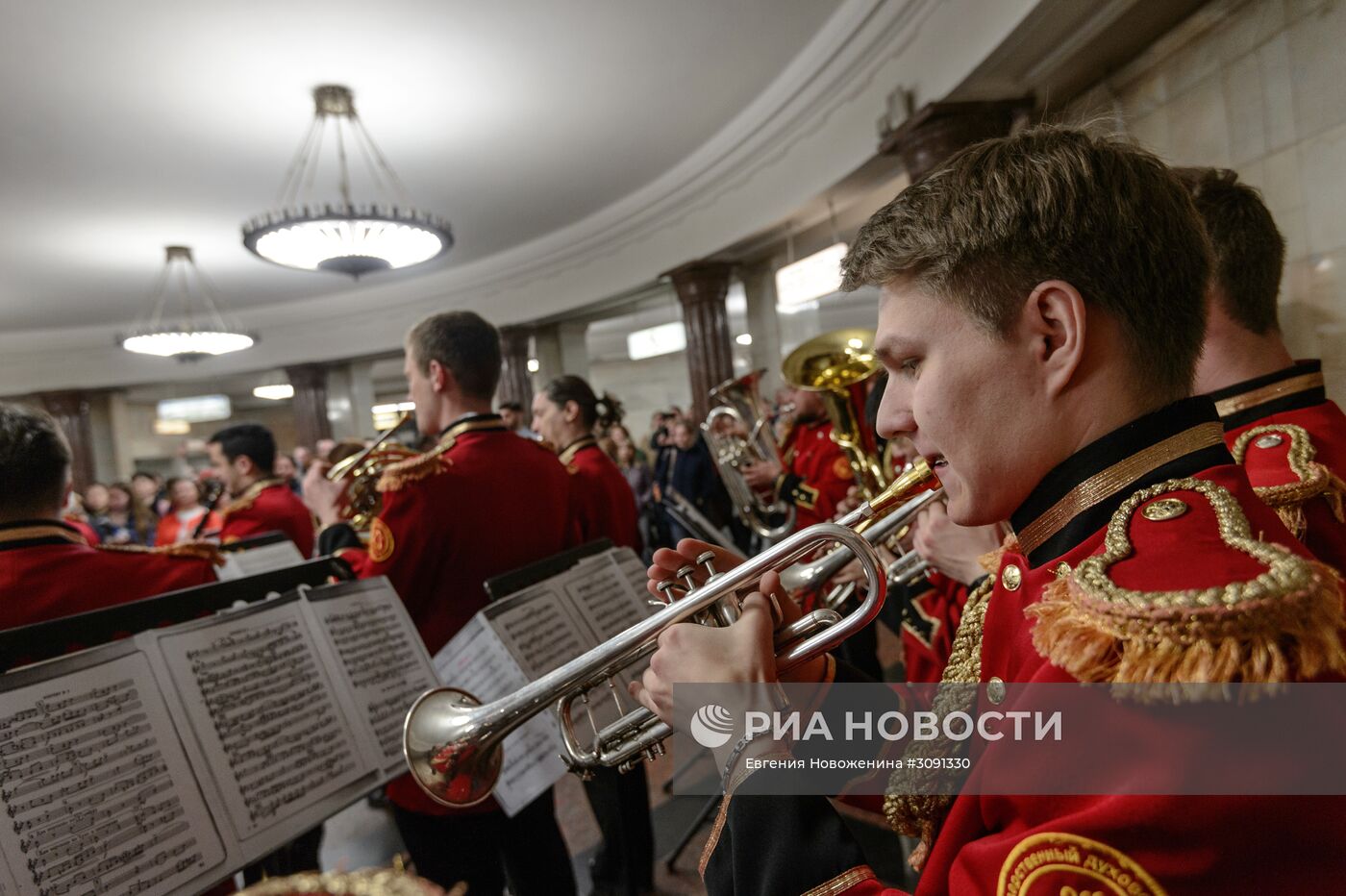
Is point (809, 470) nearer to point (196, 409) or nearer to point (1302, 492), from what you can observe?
point (1302, 492)

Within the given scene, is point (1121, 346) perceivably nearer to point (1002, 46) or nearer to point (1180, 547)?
point (1180, 547)

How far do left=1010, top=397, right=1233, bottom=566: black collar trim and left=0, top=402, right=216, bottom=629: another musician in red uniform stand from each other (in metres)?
2.09

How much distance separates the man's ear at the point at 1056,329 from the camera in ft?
2.77

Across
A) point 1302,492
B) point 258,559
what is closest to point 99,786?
point 1302,492

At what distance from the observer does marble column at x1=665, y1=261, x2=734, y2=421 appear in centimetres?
829

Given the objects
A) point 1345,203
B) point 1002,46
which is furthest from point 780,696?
point 1002,46

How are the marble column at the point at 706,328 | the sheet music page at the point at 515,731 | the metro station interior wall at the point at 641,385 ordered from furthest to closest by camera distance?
the metro station interior wall at the point at 641,385
the marble column at the point at 706,328
the sheet music page at the point at 515,731

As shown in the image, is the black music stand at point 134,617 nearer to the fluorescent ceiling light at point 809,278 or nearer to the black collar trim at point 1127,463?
the black collar trim at point 1127,463

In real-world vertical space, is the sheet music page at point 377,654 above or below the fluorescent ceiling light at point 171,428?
below

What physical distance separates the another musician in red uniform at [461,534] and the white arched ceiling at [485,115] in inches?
128

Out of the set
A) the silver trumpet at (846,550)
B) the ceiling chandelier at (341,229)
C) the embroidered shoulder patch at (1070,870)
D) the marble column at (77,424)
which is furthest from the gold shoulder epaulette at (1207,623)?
the marble column at (77,424)

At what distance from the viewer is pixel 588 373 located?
38.0 feet

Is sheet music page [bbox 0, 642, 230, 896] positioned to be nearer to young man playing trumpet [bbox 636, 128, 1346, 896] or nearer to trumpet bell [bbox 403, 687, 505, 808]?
trumpet bell [bbox 403, 687, 505, 808]

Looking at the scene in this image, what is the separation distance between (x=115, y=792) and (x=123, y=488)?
10801mm
